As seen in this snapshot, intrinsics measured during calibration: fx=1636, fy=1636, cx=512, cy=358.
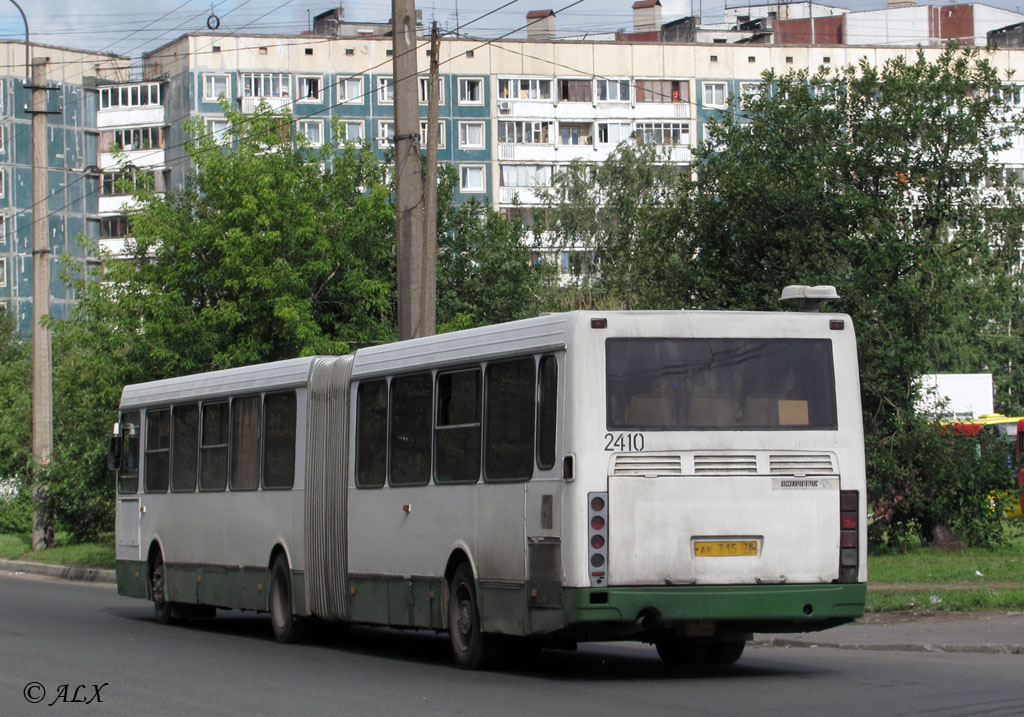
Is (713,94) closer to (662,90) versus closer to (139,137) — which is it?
(662,90)

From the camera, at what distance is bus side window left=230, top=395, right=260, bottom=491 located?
706 inches

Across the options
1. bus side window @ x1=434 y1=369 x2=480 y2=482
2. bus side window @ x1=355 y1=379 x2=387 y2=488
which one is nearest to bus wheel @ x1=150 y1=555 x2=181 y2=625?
bus side window @ x1=355 y1=379 x2=387 y2=488

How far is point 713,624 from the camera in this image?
12023mm

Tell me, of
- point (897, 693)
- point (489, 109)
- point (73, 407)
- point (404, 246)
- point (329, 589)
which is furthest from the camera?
point (489, 109)

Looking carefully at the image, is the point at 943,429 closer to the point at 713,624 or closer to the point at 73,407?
the point at 713,624

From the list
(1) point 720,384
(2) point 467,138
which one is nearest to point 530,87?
(2) point 467,138

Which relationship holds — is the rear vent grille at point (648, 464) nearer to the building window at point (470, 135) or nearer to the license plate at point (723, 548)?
the license plate at point (723, 548)

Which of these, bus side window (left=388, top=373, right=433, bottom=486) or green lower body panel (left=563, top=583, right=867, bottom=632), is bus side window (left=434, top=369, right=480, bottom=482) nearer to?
bus side window (left=388, top=373, right=433, bottom=486)

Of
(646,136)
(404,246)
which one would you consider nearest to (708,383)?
(404,246)

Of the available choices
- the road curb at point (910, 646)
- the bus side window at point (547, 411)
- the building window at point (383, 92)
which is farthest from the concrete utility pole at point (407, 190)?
the building window at point (383, 92)

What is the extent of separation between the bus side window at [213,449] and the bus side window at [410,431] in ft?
14.5

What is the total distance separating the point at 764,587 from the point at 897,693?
1368 mm

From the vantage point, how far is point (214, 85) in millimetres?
83875

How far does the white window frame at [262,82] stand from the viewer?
84.1 metres
